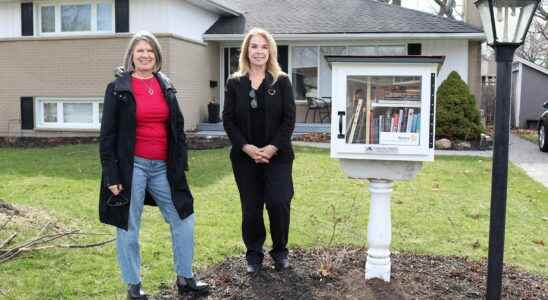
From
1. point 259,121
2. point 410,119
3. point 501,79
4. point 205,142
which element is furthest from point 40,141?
point 501,79

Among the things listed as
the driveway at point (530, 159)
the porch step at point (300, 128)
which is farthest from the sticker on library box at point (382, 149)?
the porch step at point (300, 128)

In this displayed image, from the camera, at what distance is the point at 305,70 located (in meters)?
18.5

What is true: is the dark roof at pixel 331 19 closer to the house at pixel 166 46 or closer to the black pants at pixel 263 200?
the house at pixel 166 46

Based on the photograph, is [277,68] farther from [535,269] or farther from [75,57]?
[75,57]

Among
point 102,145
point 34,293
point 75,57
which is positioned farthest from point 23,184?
point 75,57

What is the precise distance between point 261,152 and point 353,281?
1.14 metres

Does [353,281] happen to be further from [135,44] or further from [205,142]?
[205,142]

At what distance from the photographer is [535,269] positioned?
5344 mm

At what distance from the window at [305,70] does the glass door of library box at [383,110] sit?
14135mm

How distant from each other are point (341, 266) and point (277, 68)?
5.32 ft

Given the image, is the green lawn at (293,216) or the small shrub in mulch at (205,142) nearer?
the green lawn at (293,216)

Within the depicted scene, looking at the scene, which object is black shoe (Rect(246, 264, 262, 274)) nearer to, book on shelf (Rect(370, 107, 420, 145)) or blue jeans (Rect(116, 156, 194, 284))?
blue jeans (Rect(116, 156, 194, 284))

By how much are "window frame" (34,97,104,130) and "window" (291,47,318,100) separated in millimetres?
5637

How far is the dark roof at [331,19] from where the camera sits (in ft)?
56.3
